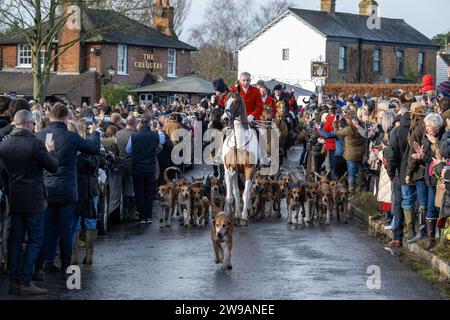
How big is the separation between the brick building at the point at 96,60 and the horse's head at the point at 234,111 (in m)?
36.0

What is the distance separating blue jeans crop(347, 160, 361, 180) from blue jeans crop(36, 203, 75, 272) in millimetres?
10544

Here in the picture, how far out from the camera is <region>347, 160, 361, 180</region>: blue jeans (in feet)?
73.8

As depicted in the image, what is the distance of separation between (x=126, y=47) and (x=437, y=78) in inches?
1321

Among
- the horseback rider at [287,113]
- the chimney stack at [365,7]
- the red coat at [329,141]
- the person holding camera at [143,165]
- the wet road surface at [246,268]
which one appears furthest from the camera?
the chimney stack at [365,7]

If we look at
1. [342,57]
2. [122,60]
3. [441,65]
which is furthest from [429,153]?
[441,65]

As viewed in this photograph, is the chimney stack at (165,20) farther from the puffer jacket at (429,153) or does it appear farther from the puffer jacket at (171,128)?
the puffer jacket at (429,153)

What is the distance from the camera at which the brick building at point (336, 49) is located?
7219 cm

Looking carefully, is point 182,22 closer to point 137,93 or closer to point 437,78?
point 437,78

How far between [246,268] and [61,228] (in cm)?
258

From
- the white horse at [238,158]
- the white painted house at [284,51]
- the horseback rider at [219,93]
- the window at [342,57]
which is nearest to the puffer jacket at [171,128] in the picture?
the horseback rider at [219,93]

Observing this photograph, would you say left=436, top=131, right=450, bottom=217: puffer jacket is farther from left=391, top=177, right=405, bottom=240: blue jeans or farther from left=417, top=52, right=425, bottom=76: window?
left=417, top=52, right=425, bottom=76: window

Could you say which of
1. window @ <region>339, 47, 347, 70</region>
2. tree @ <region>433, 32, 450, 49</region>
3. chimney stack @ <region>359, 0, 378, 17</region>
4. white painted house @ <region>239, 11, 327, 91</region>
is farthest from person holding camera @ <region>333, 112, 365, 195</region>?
tree @ <region>433, 32, 450, 49</region>

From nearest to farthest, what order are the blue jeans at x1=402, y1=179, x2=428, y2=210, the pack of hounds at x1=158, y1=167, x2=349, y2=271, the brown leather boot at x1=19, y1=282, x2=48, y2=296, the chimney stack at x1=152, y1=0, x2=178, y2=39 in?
the brown leather boot at x1=19, y1=282, x2=48, y2=296 < the blue jeans at x1=402, y1=179, x2=428, y2=210 < the pack of hounds at x1=158, y1=167, x2=349, y2=271 < the chimney stack at x1=152, y1=0, x2=178, y2=39

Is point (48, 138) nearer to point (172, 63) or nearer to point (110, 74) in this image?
point (110, 74)
